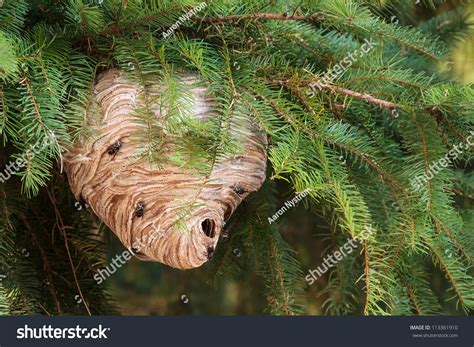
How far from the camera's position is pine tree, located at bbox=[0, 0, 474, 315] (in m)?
0.79

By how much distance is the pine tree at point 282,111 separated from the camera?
2.59 ft

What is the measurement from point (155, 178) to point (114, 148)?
0.06m

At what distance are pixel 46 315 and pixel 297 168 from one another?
421 millimetres

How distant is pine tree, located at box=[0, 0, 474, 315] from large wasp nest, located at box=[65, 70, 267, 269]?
2 centimetres

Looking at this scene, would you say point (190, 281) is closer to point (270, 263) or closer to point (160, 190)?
point (270, 263)

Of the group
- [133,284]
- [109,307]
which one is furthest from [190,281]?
[109,307]

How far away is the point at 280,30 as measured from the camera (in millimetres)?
939
